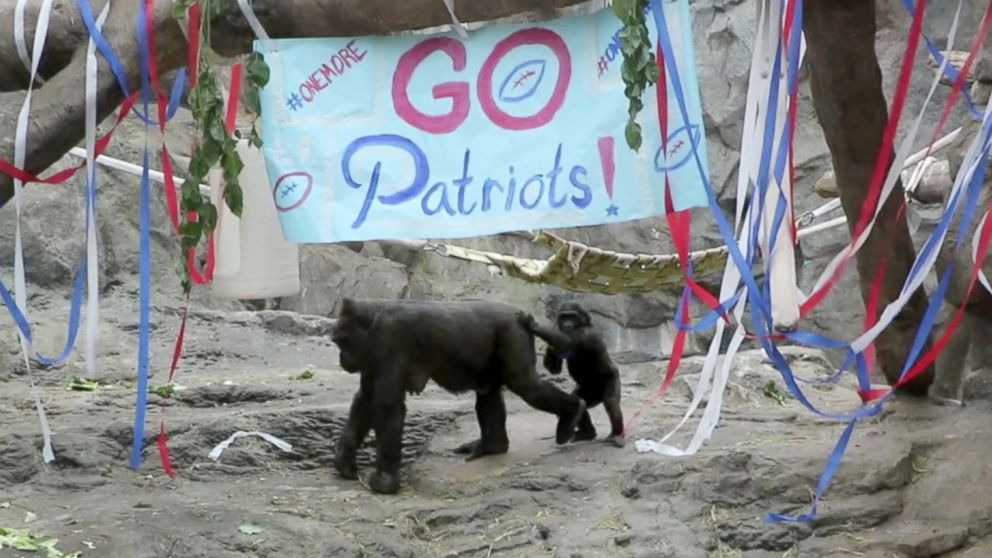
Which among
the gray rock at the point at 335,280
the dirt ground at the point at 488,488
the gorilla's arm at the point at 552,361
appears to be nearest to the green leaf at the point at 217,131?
the dirt ground at the point at 488,488

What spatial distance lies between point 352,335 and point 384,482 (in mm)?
636

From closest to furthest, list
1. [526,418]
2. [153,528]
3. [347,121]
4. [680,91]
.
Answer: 1. [680,91]
2. [347,121]
3. [153,528]
4. [526,418]

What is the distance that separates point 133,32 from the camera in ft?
11.7

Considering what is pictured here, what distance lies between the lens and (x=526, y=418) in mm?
6598

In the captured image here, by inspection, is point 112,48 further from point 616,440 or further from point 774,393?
point 774,393

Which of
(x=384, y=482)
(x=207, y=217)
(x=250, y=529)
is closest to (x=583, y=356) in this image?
(x=384, y=482)

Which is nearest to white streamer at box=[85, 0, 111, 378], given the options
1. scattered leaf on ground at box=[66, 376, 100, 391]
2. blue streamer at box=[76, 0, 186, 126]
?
blue streamer at box=[76, 0, 186, 126]

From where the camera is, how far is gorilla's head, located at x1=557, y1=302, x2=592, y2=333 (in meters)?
5.98

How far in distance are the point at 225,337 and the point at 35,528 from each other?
3657 millimetres

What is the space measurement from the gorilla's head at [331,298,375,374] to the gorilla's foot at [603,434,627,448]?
43.8 inches

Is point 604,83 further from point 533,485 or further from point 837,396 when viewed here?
point 837,396

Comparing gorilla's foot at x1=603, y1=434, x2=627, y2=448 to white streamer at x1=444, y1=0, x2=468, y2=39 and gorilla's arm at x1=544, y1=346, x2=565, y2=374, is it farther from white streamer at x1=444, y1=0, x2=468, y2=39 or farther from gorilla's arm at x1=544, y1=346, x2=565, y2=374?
white streamer at x1=444, y1=0, x2=468, y2=39

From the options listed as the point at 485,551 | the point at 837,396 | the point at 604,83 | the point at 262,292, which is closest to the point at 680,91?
the point at 604,83

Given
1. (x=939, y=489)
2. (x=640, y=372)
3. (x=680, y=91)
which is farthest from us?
(x=640, y=372)
